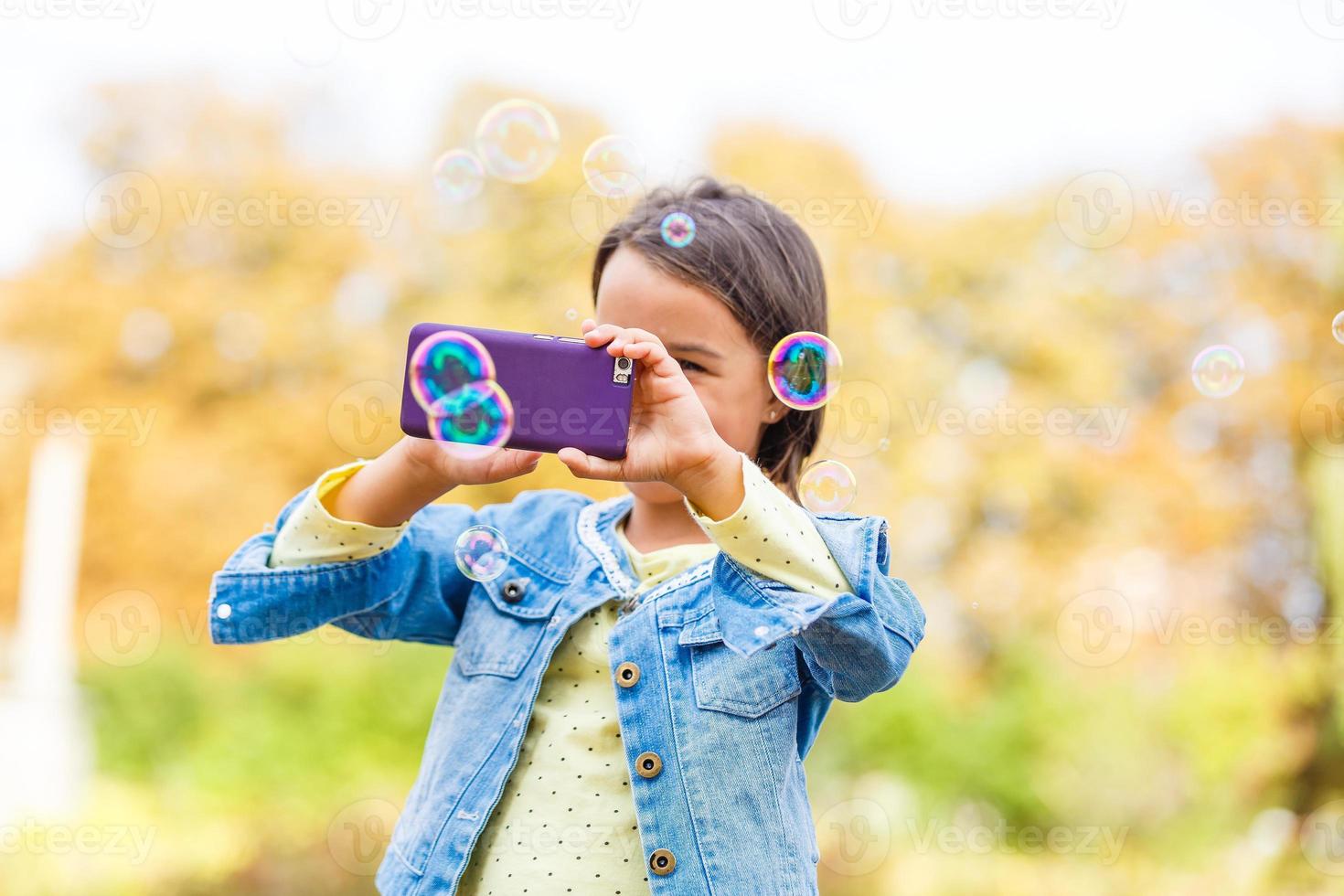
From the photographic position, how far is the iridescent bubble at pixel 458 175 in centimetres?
278

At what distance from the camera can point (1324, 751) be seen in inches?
342

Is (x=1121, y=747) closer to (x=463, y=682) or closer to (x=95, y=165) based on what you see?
(x=463, y=682)

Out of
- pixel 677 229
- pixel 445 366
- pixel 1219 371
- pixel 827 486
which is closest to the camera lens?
pixel 445 366

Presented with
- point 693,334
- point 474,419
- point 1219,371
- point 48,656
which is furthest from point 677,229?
point 48,656

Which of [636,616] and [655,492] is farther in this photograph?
[655,492]

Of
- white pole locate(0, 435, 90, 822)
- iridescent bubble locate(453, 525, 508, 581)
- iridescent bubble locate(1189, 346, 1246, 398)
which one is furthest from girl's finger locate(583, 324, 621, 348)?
white pole locate(0, 435, 90, 822)

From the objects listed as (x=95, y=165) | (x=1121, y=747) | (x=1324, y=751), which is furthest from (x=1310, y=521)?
(x=95, y=165)

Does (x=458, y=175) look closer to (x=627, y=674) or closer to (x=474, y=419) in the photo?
(x=474, y=419)

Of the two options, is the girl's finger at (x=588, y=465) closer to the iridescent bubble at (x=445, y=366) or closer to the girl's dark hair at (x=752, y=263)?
the iridescent bubble at (x=445, y=366)

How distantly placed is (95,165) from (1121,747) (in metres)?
9.34

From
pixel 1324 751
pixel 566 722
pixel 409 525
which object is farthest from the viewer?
pixel 1324 751

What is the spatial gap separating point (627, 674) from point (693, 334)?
476 mm

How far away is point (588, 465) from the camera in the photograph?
139 centimetres

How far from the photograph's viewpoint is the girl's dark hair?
174cm
